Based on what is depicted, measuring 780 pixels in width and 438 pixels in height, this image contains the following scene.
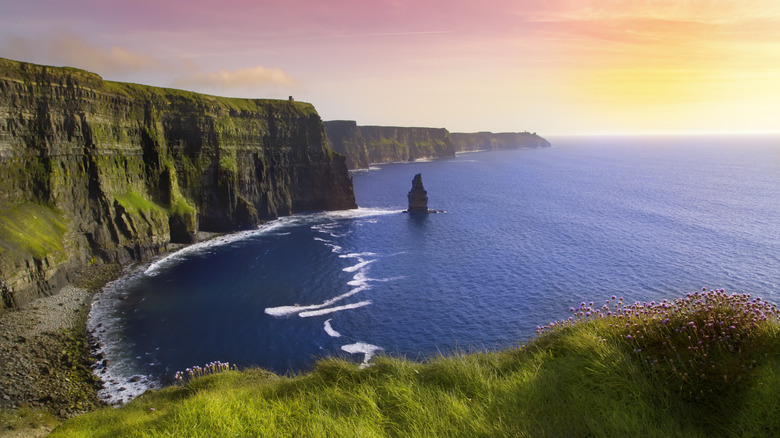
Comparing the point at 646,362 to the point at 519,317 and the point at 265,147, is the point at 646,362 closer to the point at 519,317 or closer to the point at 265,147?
the point at 519,317

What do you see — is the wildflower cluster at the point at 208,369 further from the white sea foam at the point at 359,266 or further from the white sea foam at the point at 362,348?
the white sea foam at the point at 359,266

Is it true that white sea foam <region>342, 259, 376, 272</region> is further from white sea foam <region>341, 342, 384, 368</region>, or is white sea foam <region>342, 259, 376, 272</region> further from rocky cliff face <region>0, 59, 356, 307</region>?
rocky cliff face <region>0, 59, 356, 307</region>

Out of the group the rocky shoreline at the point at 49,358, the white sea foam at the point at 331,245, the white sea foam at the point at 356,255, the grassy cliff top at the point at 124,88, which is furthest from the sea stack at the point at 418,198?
the rocky shoreline at the point at 49,358

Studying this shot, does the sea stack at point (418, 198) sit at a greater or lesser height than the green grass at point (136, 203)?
lesser

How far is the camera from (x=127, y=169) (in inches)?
2938

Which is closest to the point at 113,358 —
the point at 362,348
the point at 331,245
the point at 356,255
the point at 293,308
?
the point at 293,308

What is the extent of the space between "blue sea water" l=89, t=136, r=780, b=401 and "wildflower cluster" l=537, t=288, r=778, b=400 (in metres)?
23.6

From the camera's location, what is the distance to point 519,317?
4894 cm

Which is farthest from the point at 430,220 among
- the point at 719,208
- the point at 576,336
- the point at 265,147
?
the point at 576,336

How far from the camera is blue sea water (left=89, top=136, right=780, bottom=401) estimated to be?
44219 mm

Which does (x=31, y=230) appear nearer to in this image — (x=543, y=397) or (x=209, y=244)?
(x=209, y=244)

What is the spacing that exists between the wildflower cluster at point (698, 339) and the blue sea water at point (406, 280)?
2361cm

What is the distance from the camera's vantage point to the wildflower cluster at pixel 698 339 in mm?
10242

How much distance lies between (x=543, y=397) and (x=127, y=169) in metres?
80.8
